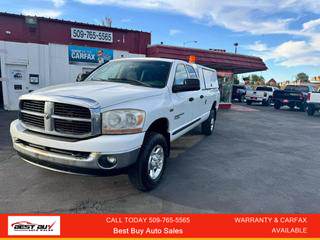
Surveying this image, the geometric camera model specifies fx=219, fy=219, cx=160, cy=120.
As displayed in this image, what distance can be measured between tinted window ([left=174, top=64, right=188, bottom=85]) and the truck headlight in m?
1.45

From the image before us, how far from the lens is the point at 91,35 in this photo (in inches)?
477

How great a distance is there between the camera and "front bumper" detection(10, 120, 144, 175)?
100.0 inches

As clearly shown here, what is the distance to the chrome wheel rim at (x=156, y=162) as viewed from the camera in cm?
322

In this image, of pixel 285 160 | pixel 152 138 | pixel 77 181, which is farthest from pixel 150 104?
pixel 285 160

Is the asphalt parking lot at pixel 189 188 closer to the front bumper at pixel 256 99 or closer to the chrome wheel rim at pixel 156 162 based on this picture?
the chrome wheel rim at pixel 156 162

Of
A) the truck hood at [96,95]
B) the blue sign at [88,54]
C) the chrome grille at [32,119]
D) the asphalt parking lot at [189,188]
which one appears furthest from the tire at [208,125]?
the blue sign at [88,54]

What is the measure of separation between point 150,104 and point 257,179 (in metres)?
2.44

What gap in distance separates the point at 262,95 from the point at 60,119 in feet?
70.4

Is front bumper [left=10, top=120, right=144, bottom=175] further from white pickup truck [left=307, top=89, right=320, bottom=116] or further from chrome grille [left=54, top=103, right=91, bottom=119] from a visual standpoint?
white pickup truck [left=307, top=89, right=320, bottom=116]

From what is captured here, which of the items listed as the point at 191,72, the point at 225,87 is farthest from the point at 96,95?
the point at 225,87

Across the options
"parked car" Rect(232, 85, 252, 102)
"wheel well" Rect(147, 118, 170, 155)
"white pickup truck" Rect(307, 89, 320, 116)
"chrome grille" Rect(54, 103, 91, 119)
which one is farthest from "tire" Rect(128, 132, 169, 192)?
"parked car" Rect(232, 85, 252, 102)

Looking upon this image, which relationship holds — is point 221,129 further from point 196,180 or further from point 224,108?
point 224,108

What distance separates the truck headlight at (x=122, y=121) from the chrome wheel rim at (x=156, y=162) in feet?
1.90

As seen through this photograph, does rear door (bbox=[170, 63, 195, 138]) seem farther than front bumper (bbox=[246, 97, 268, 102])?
No
